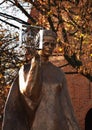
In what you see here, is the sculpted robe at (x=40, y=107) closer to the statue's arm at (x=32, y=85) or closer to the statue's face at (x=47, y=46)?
the statue's arm at (x=32, y=85)

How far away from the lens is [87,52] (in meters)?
13.1

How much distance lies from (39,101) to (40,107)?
0.17ft

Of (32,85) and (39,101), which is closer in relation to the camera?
(32,85)

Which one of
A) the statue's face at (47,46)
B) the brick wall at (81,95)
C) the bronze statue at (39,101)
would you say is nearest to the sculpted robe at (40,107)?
the bronze statue at (39,101)

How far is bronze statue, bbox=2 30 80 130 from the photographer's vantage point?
372 cm

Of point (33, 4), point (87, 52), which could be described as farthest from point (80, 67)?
point (33, 4)

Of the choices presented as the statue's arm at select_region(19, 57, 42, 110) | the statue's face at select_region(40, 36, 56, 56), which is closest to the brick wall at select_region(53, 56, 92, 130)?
the statue's face at select_region(40, 36, 56, 56)

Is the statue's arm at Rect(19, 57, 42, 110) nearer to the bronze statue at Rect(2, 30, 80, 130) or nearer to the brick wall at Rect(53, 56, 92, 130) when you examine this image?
the bronze statue at Rect(2, 30, 80, 130)

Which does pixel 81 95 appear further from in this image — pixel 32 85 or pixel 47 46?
pixel 32 85

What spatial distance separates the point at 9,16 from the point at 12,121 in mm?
11900

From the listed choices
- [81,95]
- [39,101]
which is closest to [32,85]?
[39,101]

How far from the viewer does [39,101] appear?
379 cm

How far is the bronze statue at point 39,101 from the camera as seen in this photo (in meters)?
3.72

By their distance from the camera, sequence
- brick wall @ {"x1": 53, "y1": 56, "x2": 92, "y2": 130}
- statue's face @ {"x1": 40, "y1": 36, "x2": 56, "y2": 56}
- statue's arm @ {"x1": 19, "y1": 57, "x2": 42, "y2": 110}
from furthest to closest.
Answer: brick wall @ {"x1": 53, "y1": 56, "x2": 92, "y2": 130} → statue's face @ {"x1": 40, "y1": 36, "x2": 56, "y2": 56} → statue's arm @ {"x1": 19, "y1": 57, "x2": 42, "y2": 110}
